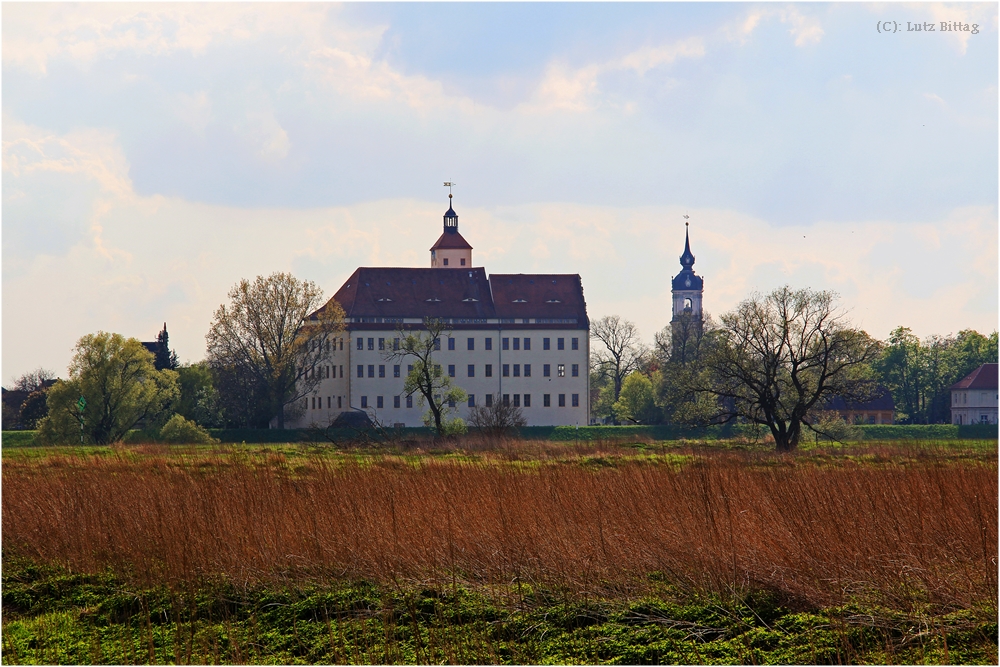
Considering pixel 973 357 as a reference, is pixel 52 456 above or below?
below

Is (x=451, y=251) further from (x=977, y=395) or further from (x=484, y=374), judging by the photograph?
(x=977, y=395)

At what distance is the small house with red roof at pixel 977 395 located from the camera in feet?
277

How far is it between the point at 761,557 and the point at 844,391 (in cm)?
3186

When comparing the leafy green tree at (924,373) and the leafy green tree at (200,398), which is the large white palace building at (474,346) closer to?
the leafy green tree at (200,398)

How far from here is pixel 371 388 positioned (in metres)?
85.9

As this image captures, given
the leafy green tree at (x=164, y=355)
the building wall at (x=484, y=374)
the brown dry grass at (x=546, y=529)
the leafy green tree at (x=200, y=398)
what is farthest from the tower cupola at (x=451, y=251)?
the brown dry grass at (x=546, y=529)

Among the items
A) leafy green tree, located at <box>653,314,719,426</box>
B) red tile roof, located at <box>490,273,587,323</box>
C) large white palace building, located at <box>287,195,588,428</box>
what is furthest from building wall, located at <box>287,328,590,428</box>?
leafy green tree, located at <box>653,314,719,426</box>

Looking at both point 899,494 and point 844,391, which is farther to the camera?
point 844,391

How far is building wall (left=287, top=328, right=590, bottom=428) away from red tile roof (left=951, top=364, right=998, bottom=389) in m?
28.9

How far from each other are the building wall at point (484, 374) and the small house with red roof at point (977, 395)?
2840cm

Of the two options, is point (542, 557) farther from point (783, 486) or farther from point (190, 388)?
point (190, 388)

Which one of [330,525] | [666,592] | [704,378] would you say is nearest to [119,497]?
[330,525]

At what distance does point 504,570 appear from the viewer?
11.0m

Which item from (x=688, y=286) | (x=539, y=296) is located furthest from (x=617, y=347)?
(x=688, y=286)
